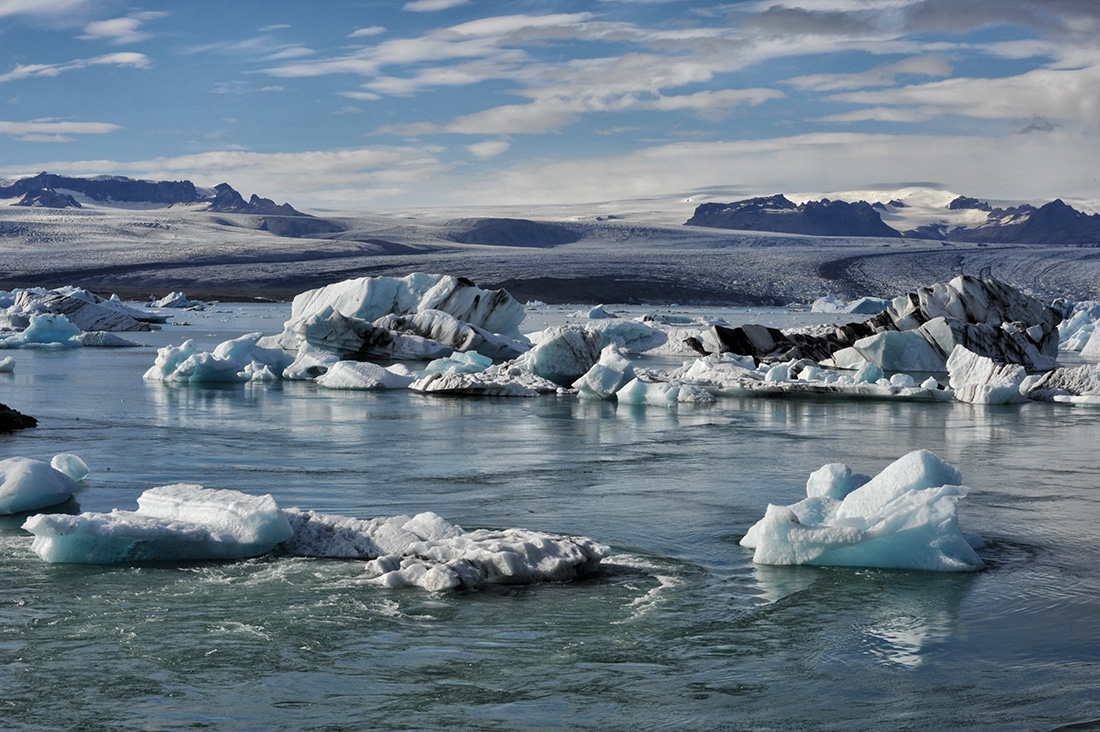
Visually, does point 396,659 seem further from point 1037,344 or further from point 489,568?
point 1037,344

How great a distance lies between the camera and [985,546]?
5551 mm

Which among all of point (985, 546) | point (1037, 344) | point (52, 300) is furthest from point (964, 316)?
point (52, 300)

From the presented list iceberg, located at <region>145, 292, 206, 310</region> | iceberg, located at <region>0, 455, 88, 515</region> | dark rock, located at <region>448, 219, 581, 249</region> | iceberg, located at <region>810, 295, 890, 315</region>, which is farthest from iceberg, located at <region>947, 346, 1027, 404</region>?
dark rock, located at <region>448, 219, 581, 249</region>

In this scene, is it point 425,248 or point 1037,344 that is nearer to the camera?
point 1037,344

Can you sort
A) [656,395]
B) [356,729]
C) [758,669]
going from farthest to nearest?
[656,395], [758,669], [356,729]

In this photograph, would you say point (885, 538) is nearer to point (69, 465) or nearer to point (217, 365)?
point (69, 465)

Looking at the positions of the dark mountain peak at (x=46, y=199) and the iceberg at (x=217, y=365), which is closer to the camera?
the iceberg at (x=217, y=365)

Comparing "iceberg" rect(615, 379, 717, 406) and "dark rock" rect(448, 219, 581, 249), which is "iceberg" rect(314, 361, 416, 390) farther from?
"dark rock" rect(448, 219, 581, 249)

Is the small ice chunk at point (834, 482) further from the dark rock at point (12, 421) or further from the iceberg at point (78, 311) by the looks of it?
the iceberg at point (78, 311)

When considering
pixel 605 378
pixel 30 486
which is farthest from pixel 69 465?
pixel 605 378

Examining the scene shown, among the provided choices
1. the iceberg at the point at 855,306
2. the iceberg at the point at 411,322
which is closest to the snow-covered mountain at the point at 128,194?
the iceberg at the point at 855,306

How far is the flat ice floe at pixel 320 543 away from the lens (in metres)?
4.68

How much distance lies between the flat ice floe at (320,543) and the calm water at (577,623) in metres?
0.11

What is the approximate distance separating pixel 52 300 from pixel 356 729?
26997 millimetres
